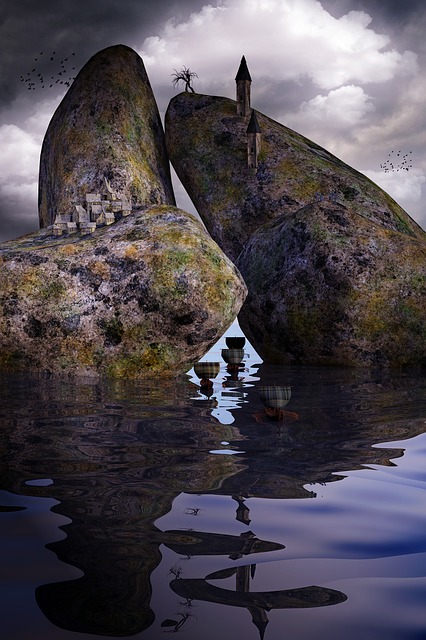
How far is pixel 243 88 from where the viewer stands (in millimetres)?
23562

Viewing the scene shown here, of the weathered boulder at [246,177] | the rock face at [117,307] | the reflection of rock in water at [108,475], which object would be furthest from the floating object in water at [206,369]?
the weathered boulder at [246,177]

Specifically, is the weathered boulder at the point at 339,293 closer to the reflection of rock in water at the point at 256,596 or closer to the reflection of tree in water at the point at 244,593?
the reflection of tree in water at the point at 244,593

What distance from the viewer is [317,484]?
4.29 m

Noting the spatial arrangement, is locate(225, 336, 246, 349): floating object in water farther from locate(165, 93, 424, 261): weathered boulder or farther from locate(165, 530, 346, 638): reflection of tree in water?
locate(165, 530, 346, 638): reflection of tree in water

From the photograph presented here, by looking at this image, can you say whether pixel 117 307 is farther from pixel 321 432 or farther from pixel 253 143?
pixel 253 143

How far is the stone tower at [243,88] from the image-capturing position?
22953mm

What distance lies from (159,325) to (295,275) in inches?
198

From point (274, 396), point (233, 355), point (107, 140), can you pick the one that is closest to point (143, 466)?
point (274, 396)

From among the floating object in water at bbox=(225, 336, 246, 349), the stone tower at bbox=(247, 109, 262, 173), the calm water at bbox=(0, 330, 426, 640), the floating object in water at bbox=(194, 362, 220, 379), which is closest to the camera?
the calm water at bbox=(0, 330, 426, 640)

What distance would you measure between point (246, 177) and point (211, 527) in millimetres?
18210

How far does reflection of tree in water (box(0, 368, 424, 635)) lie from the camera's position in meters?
2.59

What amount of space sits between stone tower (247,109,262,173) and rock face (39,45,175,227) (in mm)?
3023

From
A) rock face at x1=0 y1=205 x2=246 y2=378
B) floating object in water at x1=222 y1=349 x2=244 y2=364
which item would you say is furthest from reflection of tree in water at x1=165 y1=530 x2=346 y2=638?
floating object in water at x1=222 y1=349 x2=244 y2=364

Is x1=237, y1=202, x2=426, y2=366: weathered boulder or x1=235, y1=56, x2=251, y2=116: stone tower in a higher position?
x1=235, y1=56, x2=251, y2=116: stone tower
